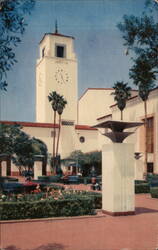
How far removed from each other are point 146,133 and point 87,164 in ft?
29.8

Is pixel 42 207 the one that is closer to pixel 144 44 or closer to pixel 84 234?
pixel 84 234

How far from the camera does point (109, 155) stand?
10.9 meters

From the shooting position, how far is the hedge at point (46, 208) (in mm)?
9727

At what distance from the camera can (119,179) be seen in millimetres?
10867

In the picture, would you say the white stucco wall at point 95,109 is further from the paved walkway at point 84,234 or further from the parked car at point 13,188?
the paved walkway at point 84,234

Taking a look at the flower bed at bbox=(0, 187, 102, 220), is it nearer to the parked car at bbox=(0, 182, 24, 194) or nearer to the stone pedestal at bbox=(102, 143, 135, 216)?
the stone pedestal at bbox=(102, 143, 135, 216)

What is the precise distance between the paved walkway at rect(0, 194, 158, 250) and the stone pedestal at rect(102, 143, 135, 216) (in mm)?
464

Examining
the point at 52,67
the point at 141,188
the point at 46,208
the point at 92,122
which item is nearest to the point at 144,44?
the point at 52,67

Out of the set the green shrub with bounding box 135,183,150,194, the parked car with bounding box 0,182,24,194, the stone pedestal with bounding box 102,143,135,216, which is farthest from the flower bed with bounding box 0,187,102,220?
the green shrub with bounding box 135,183,150,194

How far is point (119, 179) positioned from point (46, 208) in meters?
2.53

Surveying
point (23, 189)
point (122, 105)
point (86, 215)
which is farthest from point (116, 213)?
point (122, 105)

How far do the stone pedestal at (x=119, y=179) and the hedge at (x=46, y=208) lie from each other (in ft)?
2.33

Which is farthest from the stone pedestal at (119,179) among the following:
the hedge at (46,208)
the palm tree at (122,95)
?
the palm tree at (122,95)

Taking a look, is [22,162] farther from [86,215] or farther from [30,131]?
[86,215]
